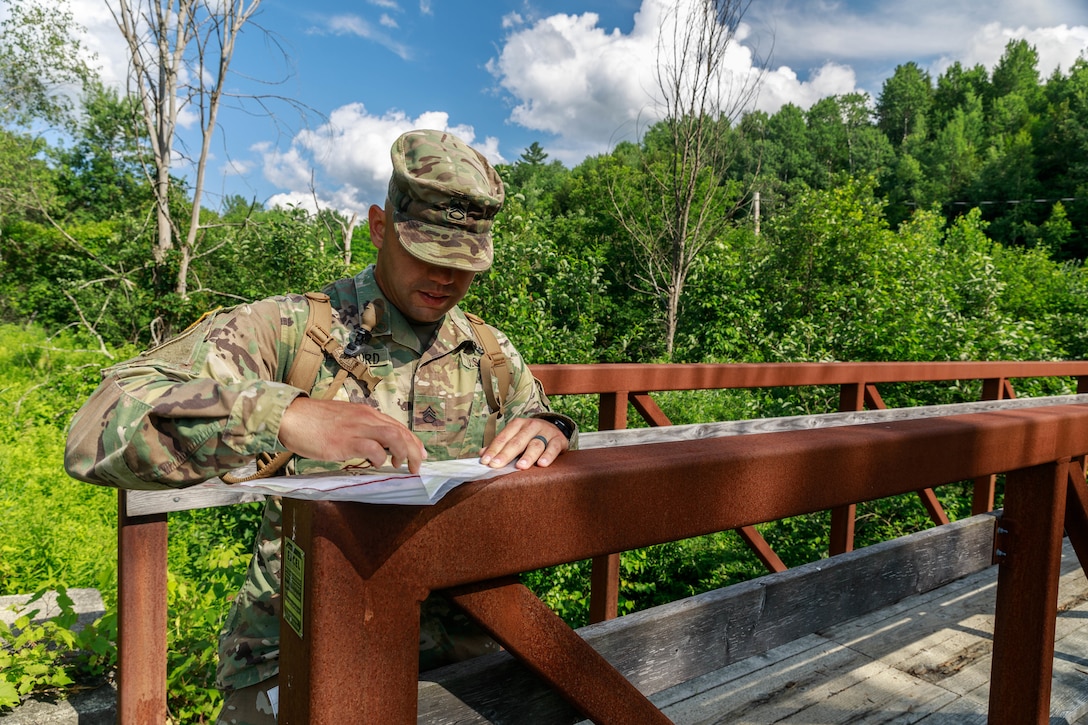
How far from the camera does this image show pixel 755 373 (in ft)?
12.6

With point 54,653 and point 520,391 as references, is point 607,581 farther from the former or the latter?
point 54,653

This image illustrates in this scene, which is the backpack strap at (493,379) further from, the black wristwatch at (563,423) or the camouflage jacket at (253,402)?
the black wristwatch at (563,423)

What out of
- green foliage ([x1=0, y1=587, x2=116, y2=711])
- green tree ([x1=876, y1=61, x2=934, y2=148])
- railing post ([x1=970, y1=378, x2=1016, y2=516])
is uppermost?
green tree ([x1=876, y1=61, x2=934, y2=148])

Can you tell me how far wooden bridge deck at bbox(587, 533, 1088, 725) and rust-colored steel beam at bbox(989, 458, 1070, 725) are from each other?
0.64 m

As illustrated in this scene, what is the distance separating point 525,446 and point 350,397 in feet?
Answer: 2.46

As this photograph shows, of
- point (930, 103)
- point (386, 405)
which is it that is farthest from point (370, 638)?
point (930, 103)

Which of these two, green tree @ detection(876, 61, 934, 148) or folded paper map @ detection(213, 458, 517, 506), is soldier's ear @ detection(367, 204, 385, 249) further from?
green tree @ detection(876, 61, 934, 148)

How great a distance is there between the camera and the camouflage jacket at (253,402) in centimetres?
94

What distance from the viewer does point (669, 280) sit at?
38.5 ft

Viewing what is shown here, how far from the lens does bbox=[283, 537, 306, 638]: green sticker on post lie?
621 mm

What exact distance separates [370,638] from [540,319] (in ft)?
22.2

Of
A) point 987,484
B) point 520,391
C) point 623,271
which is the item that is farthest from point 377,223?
point 623,271

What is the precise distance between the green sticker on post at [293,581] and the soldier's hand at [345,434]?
191 mm

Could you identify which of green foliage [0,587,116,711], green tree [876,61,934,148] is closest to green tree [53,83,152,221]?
green foliage [0,587,116,711]
